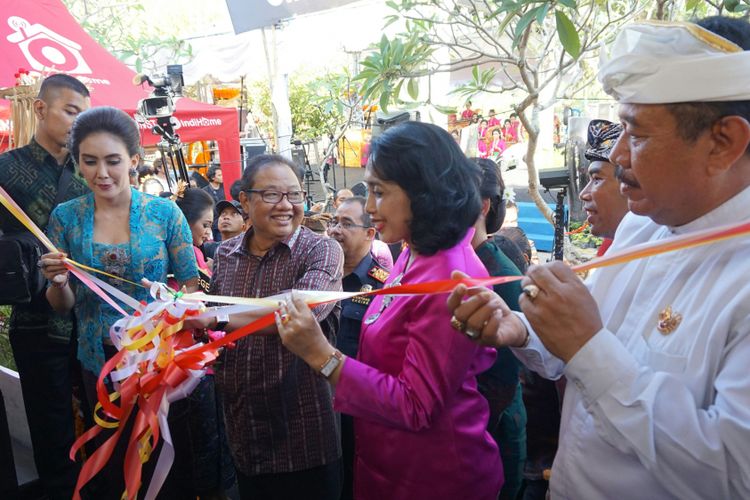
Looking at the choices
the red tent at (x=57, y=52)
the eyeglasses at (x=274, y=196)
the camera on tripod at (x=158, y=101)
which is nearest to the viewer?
the eyeglasses at (x=274, y=196)

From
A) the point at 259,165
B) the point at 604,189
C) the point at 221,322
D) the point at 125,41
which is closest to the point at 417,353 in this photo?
Result: the point at 221,322

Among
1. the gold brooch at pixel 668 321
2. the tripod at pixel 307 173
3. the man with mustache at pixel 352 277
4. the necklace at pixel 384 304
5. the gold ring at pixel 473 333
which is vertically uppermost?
the gold brooch at pixel 668 321

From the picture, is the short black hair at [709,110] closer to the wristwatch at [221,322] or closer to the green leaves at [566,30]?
the green leaves at [566,30]

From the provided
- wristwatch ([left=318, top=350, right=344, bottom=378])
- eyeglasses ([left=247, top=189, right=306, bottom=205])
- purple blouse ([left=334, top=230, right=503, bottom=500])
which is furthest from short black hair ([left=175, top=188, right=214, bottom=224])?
wristwatch ([left=318, top=350, right=344, bottom=378])

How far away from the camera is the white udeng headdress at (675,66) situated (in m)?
1.10

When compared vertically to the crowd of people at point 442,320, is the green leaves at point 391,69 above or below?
above

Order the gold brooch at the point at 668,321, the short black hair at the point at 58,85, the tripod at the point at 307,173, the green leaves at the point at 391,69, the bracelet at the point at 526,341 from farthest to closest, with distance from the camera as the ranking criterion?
1. the tripod at the point at 307,173
2. the short black hair at the point at 58,85
3. the green leaves at the point at 391,69
4. the bracelet at the point at 526,341
5. the gold brooch at the point at 668,321

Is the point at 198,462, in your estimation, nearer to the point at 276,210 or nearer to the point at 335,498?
the point at 335,498

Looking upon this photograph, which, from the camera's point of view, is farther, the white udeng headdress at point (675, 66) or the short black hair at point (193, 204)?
the short black hair at point (193, 204)

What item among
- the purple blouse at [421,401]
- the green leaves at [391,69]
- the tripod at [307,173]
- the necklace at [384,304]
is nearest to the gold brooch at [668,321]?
the purple blouse at [421,401]

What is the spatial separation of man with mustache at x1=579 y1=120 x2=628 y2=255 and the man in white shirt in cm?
86

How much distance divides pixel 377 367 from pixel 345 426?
1268 mm

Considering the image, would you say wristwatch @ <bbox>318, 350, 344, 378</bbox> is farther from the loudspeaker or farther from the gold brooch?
the loudspeaker

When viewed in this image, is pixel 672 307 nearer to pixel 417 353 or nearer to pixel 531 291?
pixel 531 291
